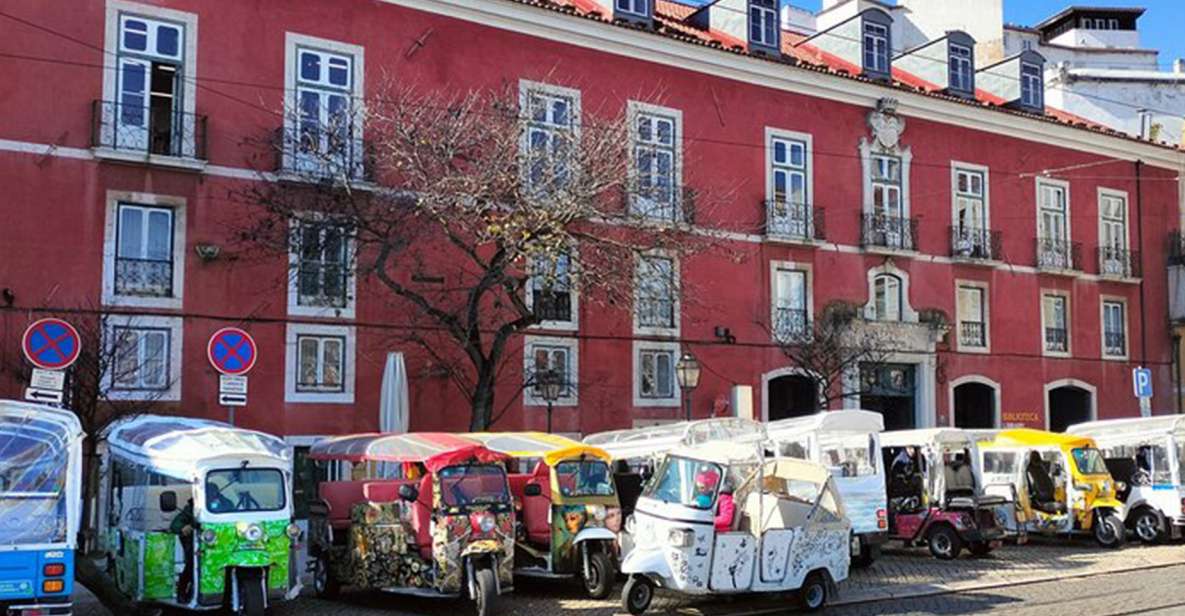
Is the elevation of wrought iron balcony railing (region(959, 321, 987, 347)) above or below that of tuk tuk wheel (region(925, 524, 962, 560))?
above

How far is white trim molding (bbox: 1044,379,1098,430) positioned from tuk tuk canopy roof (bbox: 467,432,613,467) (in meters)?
20.6

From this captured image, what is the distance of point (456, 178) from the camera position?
19.9 metres

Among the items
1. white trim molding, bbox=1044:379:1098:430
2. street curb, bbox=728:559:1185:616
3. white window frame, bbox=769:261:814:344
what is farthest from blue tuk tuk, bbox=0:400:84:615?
white trim molding, bbox=1044:379:1098:430

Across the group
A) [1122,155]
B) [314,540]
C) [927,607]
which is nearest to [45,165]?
[314,540]

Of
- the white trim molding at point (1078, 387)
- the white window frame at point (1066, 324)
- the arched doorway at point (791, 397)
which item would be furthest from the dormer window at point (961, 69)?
the arched doorway at point (791, 397)

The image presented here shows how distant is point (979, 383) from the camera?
31812 mm

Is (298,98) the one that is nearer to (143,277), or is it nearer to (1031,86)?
(143,277)

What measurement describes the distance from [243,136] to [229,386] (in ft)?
→ 26.8

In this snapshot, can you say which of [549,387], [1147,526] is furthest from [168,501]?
[1147,526]

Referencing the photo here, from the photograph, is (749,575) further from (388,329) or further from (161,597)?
(388,329)

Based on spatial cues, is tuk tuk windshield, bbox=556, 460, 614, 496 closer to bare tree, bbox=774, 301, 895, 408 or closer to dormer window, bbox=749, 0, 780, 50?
bare tree, bbox=774, 301, 895, 408

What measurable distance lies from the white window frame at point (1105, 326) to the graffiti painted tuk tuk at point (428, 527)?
24685 mm

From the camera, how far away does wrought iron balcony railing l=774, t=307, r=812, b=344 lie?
92.8 feet

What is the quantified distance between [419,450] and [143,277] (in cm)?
869
